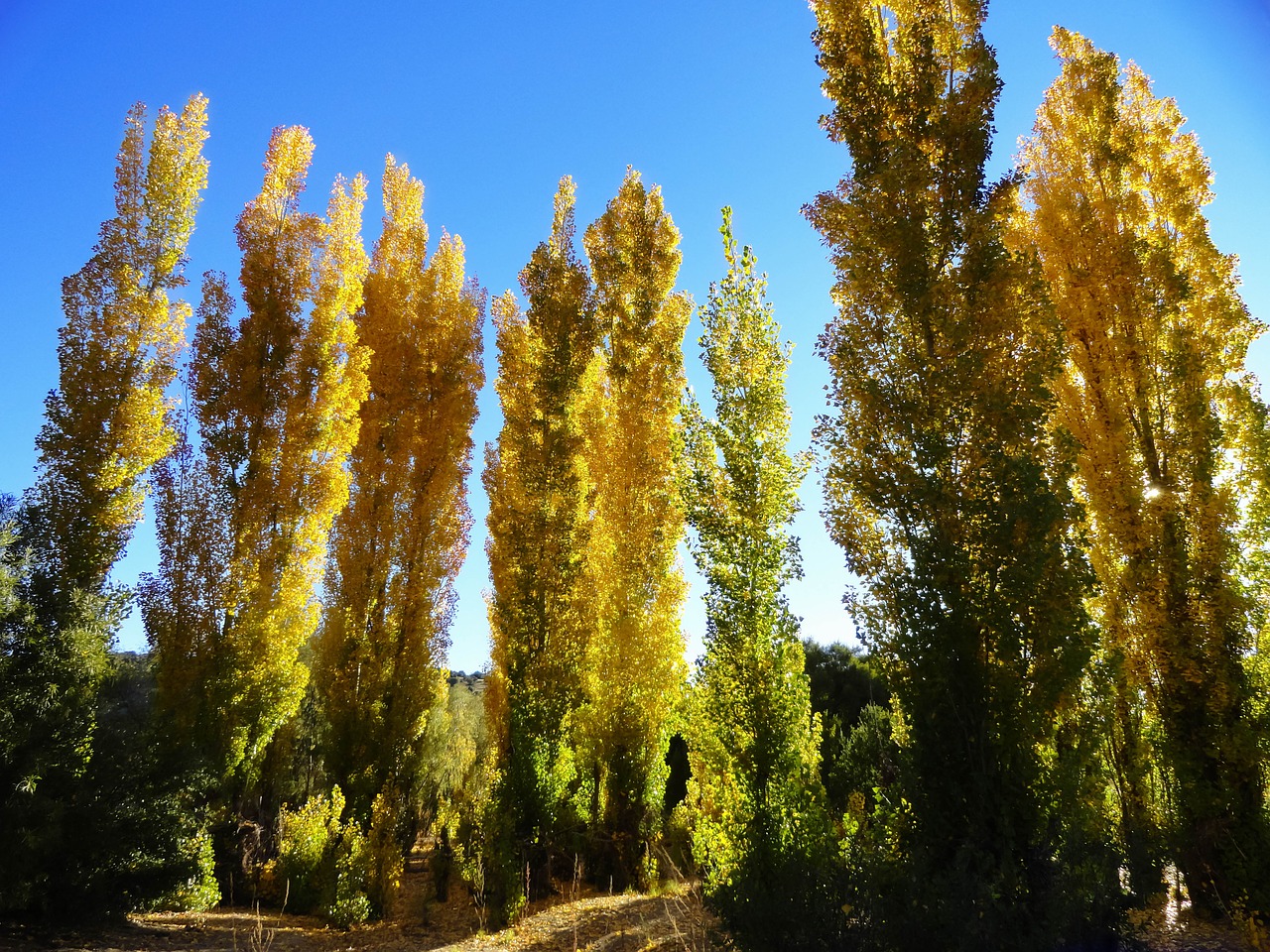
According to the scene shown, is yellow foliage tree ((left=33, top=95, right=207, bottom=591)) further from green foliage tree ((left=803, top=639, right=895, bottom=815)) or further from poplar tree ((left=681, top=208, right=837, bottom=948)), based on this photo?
green foliage tree ((left=803, top=639, right=895, bottom=815))

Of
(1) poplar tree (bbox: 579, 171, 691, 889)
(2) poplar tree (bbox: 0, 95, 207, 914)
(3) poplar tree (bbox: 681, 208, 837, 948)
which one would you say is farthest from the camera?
(1) poplar tree (bbox: 579, 171, 691, 889)

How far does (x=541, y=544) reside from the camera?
12.3 m

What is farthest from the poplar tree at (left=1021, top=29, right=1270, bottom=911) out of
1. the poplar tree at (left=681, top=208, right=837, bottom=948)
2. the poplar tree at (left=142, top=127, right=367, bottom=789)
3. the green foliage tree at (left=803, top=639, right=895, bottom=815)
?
the poplar tree at (left=142, top=127, right=367, bottom=789)

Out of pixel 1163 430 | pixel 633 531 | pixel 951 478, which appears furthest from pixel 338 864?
pixel 1163 430

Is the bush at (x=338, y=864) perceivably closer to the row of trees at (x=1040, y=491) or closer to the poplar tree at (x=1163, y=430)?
the row of trees at (x=1040, y=491)

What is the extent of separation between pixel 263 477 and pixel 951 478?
12327 mm

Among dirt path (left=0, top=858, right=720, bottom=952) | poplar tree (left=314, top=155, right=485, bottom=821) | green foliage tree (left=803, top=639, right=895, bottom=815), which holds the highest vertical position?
poplar tree (left=314, top=155, right=485, bottom=821)

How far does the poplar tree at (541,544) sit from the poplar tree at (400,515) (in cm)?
120

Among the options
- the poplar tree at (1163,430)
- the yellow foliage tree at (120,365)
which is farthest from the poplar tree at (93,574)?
the poplar tree at (1163,430)

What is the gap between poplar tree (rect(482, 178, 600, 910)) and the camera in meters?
10.9

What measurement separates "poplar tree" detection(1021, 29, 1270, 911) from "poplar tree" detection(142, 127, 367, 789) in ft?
44.8

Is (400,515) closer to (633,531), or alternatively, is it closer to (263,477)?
(263,477)

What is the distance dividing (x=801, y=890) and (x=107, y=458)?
12.5 metres

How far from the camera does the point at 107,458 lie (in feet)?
36.1
